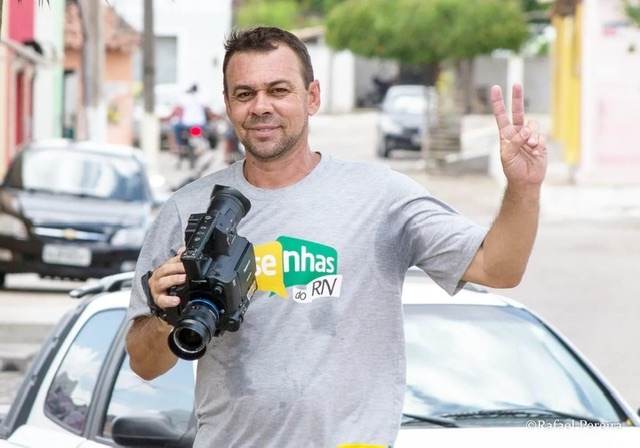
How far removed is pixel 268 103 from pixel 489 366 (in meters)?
2.20

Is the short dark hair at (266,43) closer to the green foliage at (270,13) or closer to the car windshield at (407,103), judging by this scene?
the car windshield at (407,103)

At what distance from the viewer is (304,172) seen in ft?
12.1

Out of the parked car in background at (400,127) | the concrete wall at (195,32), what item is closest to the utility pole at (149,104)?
the parked car in background at (400,127)

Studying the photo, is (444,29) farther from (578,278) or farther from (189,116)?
(578,278)

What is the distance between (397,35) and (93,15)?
1617cm

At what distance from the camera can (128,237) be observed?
14.9 m

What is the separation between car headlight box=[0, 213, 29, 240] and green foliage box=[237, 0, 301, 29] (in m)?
40.9

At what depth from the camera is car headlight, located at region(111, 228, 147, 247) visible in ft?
48.8

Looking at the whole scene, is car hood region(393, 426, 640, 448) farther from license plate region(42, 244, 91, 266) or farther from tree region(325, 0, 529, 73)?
tree region(325, 0, 529, 73)

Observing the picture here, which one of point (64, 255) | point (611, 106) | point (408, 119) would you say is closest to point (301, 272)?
point (64, 255)

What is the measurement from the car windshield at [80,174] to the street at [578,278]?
1.09 meters

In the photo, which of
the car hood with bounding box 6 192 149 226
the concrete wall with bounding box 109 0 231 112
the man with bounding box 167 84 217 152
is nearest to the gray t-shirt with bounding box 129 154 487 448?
the car hood with bounding box 6 192 149 226

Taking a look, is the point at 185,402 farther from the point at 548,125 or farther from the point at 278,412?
the point at 548,125

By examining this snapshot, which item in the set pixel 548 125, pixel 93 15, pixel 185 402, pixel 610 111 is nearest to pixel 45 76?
pixel 93 15
